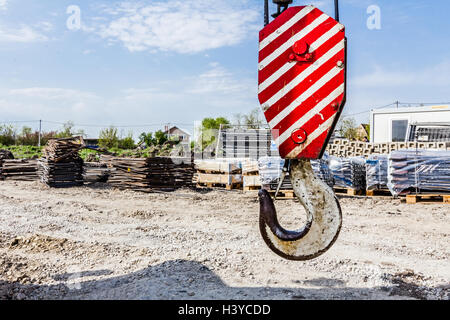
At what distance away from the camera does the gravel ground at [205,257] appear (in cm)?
287

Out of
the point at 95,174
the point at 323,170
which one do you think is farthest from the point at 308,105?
the point at 95,174

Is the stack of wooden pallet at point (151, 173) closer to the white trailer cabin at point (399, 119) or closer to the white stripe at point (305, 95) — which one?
the white trailer cabin at point (399, 119)

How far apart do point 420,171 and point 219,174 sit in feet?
16.5

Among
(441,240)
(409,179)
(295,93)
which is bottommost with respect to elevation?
(441,240)

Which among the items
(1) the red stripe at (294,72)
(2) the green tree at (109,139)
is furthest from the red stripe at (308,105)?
(2) the green tree at (109,139)

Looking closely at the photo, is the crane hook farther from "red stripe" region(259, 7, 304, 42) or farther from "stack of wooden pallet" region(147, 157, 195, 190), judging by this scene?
"stack of wooden pallet" region(147, 157, 195, 190)

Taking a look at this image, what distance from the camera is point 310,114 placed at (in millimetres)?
1965

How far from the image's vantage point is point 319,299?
104 inches

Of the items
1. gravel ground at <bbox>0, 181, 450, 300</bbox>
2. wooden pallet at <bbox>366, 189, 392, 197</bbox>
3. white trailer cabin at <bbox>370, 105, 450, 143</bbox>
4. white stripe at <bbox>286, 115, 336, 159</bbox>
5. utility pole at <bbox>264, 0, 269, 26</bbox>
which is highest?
white trailer cabin at <bbox>370, 105, 450, 143</bbox>

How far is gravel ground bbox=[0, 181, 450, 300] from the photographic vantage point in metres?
2.87

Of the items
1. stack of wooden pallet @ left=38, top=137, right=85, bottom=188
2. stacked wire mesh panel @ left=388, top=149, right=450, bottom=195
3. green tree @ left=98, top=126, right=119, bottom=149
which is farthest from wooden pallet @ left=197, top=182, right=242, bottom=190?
green tree @ left=98, top=126, right=119, bottom=149

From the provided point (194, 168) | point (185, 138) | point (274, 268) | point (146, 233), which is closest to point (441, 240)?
point (274, 268)
